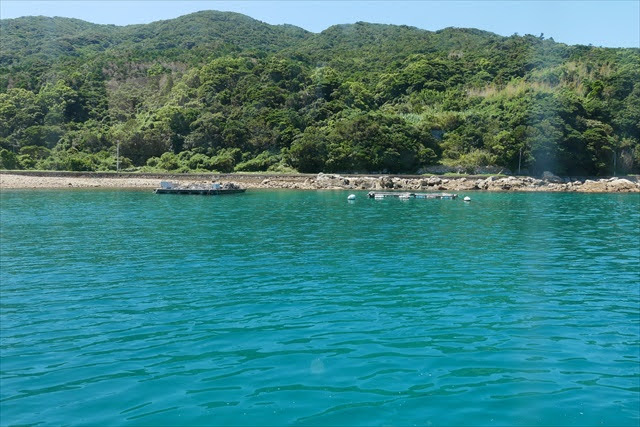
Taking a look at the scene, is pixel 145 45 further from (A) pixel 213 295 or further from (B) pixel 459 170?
(A) pixel 213 295

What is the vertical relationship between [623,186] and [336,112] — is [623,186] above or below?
below

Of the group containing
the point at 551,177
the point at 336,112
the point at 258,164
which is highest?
the point at 336,112

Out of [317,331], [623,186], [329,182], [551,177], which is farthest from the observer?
[551,177]

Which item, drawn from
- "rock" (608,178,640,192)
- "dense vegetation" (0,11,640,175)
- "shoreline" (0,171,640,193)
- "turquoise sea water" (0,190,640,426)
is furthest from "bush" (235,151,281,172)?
"turquoise sea water" (0,190,640,426)

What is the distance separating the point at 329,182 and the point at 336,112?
68.4 feet

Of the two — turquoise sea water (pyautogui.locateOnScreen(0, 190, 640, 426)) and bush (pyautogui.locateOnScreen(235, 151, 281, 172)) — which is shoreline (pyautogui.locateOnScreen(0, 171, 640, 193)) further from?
turquoise sea water (pyautogui.locateOnScreen(0, 190, 640, 426))

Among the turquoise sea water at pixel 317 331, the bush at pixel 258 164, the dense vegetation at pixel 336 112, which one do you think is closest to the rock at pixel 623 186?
the dense vegetation at pixel 336 112

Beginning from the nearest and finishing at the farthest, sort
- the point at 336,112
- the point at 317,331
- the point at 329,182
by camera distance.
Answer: the point at 317,331
the point at 329,182
the point at 336,112

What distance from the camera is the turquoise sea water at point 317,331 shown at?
24.5 ft

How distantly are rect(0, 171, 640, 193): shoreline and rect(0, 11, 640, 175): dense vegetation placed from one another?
4.66 metres

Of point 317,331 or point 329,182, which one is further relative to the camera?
point 329,182

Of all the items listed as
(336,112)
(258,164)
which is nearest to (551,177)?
(336,112)

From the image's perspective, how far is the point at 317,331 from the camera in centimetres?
1050

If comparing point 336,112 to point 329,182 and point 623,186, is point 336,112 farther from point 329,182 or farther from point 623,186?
point 623,186
